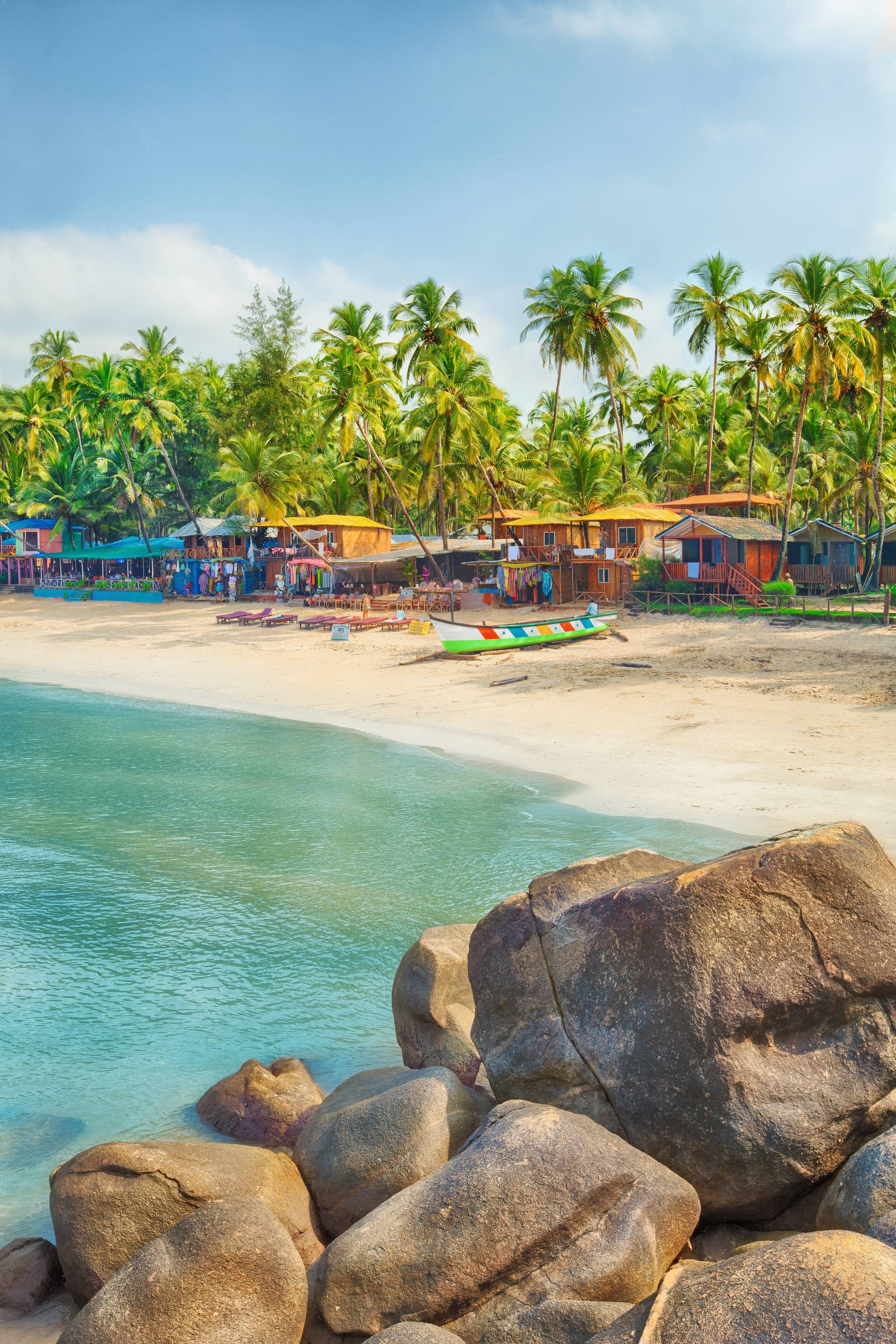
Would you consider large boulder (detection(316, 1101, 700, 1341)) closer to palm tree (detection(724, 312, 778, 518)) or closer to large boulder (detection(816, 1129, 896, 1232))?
large boulder (detection(816, 1129, 896, 1232))

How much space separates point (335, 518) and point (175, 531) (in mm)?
12716

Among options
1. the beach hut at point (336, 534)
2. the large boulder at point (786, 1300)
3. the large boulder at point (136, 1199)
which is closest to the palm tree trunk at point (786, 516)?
the beach hut at point (336, 534)

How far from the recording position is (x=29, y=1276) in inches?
207

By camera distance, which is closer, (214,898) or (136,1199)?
(136,1199)

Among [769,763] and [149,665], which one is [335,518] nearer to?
[149,665]

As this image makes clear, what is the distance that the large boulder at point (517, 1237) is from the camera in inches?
156

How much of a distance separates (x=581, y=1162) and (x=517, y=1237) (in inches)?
15.2

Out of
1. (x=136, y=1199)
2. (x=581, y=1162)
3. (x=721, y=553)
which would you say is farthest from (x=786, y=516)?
(x=136, y=1199)

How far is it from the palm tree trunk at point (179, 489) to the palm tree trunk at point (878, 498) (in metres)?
32.0

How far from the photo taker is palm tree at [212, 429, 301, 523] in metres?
44.7

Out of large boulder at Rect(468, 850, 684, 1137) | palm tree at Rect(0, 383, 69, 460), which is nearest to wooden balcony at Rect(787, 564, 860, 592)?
large boulder at Rect(468, 850, 684, 1137)

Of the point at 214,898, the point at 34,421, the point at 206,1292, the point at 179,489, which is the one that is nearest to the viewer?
the point at 206,1292

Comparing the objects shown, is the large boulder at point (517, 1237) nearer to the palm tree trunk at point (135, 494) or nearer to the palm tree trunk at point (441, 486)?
the palm tree trunk at point (441, 486)

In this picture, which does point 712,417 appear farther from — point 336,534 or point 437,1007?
point 437,1007
